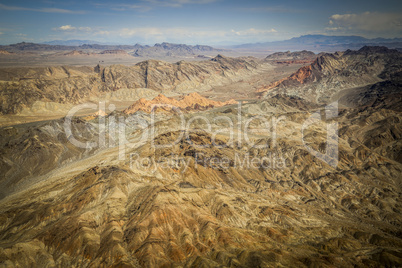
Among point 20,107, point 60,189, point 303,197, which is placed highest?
point 20,107

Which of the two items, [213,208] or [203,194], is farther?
[203,194]

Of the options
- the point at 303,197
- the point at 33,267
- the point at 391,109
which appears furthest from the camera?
the point at 391,109

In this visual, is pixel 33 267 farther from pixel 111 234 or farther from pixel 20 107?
pixel 20 107

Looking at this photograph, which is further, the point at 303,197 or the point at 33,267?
the point at 303,197

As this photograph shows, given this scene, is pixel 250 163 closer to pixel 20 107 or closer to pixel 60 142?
pixel 60 142

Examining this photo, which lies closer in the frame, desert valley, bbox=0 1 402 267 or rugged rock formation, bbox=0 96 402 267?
rugged rock formation, bbox=0 96 402 267

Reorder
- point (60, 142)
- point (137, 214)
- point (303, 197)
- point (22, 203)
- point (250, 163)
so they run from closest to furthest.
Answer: point (137, 214) → point (22, 203) → point (303, 197) → point (250, 163) → point (60, 142)

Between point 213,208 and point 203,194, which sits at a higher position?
point 203,194

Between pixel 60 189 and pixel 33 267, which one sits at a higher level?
pixel 60 189

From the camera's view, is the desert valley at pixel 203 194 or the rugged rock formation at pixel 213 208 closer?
the rugged rock formation at pixel 213 208

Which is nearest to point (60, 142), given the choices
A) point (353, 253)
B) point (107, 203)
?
point (107, 203)
